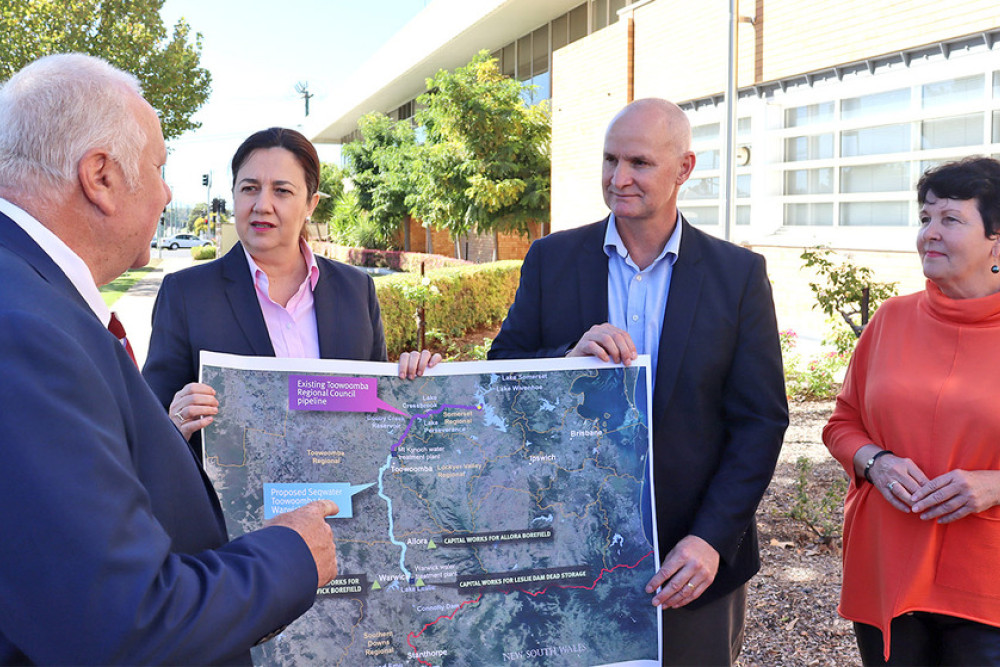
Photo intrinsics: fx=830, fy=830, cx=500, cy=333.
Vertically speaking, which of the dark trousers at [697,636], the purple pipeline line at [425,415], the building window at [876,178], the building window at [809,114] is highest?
the building window at [809,114]

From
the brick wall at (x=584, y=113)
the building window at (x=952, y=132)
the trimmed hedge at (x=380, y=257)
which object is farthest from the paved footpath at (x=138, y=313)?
the building window at (x=952, y=132)

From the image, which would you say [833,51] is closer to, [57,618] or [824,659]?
[824,659]

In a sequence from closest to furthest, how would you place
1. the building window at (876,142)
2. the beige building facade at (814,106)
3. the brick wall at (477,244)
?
the building window at (876,142), the beige building facade at (814,106), the brick wall at (477,244)

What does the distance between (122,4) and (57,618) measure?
29.7 m

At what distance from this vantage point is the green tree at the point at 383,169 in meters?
33.2

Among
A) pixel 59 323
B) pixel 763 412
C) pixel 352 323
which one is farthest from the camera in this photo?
pixel 352 323

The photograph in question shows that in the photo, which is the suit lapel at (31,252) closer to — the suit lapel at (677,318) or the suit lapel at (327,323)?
the suit lapel at (327,323)

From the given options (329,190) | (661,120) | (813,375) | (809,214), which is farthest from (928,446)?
(329,190)

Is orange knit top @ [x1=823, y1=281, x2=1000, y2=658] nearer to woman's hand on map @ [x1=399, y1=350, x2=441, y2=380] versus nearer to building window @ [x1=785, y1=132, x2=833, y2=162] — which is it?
woman's hand on map @ [x1=399, y1=350, x2=441, y2=380]

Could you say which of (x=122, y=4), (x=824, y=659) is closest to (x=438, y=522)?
(x=824, y=659)

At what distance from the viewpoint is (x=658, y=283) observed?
2.74 meters

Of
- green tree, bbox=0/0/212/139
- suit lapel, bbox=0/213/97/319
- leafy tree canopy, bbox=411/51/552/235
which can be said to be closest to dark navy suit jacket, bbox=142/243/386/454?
suit lapel, bbox=0/213/97/319

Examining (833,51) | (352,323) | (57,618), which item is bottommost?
(57,618)

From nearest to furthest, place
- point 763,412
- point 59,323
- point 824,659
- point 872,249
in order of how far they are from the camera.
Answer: point 59,323, point 763,412, point 824,659, point 872,249
